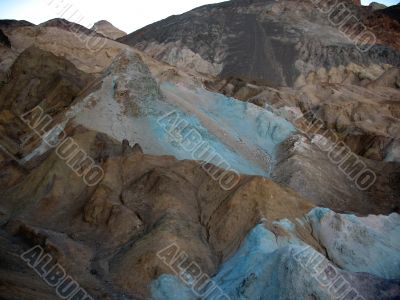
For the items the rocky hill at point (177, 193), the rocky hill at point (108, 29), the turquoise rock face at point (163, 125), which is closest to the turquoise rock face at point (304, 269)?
the rocky hill at point (177, 193)

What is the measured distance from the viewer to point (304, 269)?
1523 cm

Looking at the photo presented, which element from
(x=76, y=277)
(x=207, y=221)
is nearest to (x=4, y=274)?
(x=76, y=277)

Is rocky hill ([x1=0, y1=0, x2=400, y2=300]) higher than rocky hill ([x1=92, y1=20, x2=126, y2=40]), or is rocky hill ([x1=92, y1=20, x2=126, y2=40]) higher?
rocky hill ([x1=92, y1=20, x2=126, y2=40])

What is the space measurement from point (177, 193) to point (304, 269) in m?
6.81

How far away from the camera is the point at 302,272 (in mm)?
15188

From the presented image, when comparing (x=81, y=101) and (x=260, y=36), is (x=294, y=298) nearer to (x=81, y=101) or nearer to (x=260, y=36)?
(x=81, y=101)

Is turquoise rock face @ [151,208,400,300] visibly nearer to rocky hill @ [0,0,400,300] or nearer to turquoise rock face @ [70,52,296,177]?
rocky hill @ [0,0,400,300]

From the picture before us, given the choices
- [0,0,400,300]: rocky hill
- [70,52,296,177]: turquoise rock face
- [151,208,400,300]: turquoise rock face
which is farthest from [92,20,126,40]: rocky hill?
[151,208,400,300]: turquoise rock face

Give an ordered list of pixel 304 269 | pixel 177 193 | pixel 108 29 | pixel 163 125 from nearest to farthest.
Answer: pixel 304 269, pixel 177 193, pixel 163 125, pixel 108 29

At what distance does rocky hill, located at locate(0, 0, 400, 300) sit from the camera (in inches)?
649

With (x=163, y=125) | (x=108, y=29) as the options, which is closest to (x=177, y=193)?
(x=163, y=125)

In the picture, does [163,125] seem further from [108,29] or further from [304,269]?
[108,29]

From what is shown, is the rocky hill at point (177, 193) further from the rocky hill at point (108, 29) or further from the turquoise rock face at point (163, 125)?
the rocky hill at point (108, 29)

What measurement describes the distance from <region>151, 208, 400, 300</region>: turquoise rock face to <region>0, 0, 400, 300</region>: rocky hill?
4 centimetres
